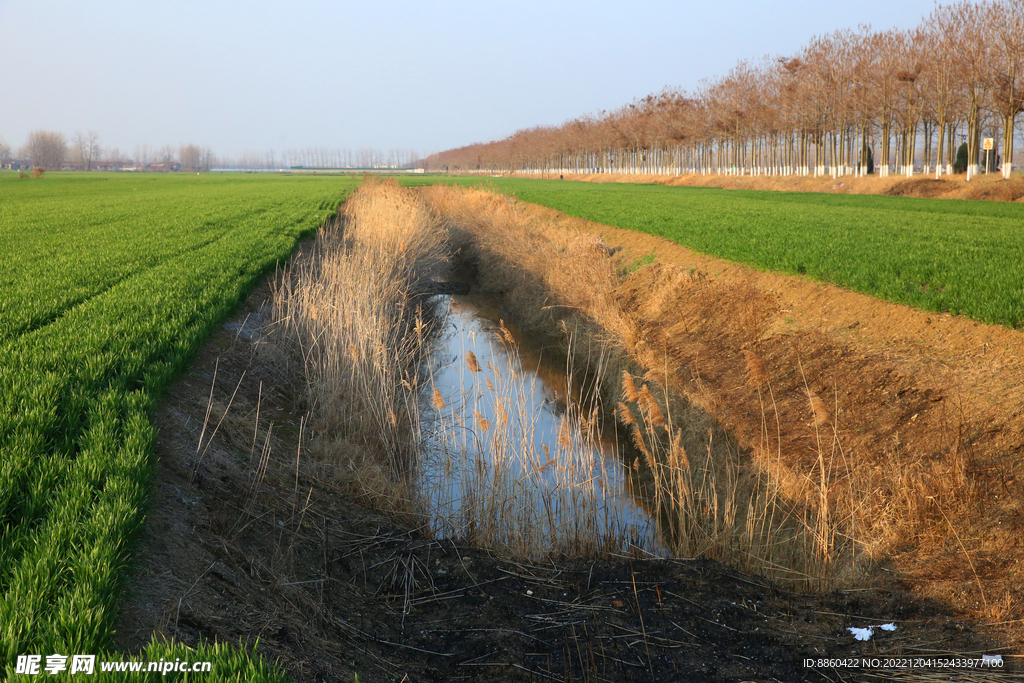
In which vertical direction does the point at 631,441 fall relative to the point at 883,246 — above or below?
below

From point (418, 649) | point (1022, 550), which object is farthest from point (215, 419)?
point (1022, 550)

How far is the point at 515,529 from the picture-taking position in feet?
19.0

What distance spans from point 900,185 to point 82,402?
39.3 m

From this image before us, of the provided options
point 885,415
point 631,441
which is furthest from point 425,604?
point 885,415

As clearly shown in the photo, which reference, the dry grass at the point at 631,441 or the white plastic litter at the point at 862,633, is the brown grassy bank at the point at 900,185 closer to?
the dry grass at the point at 631,441

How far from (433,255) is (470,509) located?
11901 millimetres

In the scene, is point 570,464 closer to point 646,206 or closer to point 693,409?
point 693,409

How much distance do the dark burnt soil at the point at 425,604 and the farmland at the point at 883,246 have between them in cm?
511

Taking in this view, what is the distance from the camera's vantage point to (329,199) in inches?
1419

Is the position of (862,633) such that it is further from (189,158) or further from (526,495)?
(189,158)

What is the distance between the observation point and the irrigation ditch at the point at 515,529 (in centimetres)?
414

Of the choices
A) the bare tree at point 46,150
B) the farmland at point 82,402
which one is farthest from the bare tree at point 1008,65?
the bare tree at point 46,150

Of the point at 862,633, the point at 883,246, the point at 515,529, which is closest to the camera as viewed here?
the point at 862,633

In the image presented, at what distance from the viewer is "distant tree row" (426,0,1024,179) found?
34.8 m
